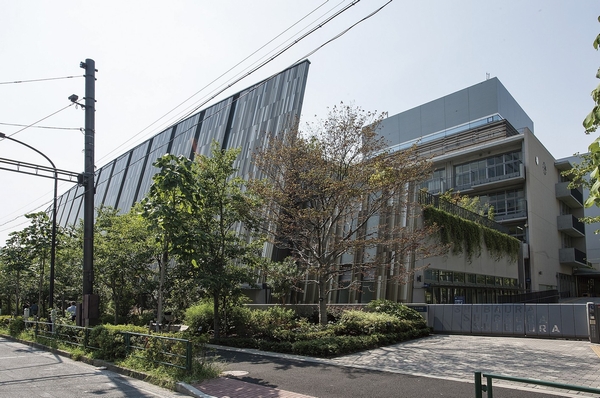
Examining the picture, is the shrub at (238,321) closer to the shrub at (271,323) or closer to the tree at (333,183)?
the shrub at (271,323)

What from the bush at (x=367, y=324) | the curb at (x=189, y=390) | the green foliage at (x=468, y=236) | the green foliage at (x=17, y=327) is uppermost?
the green foliage at (x=468, y=236)

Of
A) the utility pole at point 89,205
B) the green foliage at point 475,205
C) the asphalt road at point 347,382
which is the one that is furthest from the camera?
the green foliage at point 475,205

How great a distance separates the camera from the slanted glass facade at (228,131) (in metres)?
31.6

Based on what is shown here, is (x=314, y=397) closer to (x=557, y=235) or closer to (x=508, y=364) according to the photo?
(x=508, y=364)

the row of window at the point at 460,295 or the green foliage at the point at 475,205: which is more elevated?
the green foliage at the point at 475,205

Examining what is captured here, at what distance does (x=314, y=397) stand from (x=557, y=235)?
42543 millimetres

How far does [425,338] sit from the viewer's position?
16609 mm

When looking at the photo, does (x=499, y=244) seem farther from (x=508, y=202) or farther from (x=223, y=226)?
(x=223, y=226)

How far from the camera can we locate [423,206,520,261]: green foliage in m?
23.3

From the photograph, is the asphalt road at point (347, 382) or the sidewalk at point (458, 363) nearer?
the asphalt road at point (347, 382)

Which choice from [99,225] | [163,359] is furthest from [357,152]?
[99,225]

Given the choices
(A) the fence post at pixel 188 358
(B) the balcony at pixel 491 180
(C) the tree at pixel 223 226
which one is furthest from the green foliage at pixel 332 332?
(B) the balcony at pixel 491 180

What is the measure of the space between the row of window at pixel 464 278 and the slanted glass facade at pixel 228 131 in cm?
1074

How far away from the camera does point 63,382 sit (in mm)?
9578
